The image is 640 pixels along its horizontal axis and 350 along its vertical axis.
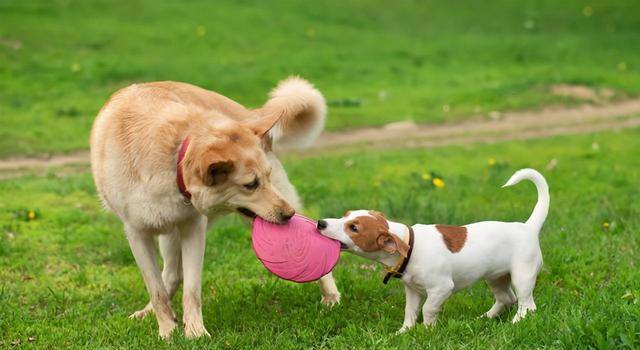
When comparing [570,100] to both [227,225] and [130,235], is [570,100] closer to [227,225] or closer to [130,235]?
[227,225]

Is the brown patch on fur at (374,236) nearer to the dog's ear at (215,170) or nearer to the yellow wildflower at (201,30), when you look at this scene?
the dog's ear at (215,170)

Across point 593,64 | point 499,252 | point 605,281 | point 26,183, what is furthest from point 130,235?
point 593,64

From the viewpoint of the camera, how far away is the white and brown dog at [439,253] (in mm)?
5105

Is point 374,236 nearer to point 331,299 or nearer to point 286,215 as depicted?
point 286,215

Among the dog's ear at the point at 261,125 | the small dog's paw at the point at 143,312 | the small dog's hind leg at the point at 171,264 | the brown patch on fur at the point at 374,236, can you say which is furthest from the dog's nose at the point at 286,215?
the small dog's paw at the point at 143,312

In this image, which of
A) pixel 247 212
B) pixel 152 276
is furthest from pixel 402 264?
pixel 152 276

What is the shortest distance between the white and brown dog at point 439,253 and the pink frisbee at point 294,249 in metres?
0.09

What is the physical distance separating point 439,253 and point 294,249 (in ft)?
2.70

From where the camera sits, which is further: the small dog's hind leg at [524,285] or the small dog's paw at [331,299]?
the small dog's paw at [331,299]

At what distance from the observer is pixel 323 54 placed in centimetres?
1750

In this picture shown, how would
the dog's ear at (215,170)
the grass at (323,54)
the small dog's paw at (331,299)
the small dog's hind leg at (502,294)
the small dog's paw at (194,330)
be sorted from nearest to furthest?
the dog's ear at (215,170)
the small dog's paw at (194,330)
the small dog's hind leg at (502,294)
the small dog's paw at (331,299)
the grass at (323,54)

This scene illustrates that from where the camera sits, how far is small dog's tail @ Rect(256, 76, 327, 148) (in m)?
6.49

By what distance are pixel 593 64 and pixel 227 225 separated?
12.2 metres

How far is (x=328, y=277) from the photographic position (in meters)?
5.98
